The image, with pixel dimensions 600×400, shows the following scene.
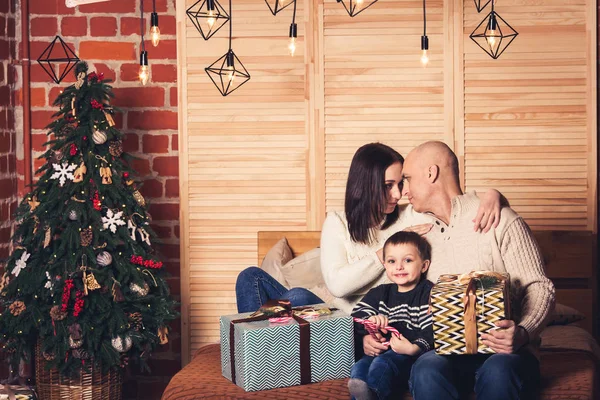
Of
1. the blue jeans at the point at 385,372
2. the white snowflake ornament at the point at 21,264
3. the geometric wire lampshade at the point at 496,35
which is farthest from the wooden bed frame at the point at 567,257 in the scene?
the blue jeans at the point at 385,372

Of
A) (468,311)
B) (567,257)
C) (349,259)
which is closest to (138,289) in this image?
(349,259)

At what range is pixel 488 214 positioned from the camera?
103 inches

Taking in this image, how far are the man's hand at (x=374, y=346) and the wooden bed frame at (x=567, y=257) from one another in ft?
4.72

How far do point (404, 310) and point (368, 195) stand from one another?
0.53 metres

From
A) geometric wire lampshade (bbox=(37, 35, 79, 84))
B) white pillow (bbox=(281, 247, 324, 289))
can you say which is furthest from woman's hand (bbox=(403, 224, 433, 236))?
geometric wire lampshade (bbox=(37, 35, 79, 84))

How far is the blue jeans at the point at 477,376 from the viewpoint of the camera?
2316 mm

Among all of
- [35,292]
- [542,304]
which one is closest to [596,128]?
[542,304]

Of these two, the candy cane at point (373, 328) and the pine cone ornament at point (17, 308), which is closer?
the candy cane at point (373, 328)

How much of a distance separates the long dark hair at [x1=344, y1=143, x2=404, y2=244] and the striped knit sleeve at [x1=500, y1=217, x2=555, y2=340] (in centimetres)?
58

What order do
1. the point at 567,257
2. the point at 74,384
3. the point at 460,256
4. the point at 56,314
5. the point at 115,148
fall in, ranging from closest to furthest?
1. the point at 460,256
2. the point at 56,314
3. the point at 74,384
4. the point at 115,148
5. the point at 567,257

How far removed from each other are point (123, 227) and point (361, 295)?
48.1 inches

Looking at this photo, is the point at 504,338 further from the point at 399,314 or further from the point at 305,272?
the point at 305,272

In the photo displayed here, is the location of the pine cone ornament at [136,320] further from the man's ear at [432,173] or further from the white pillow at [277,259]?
the man's ear at [432,173]

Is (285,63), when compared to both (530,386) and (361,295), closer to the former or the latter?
(361,295)
